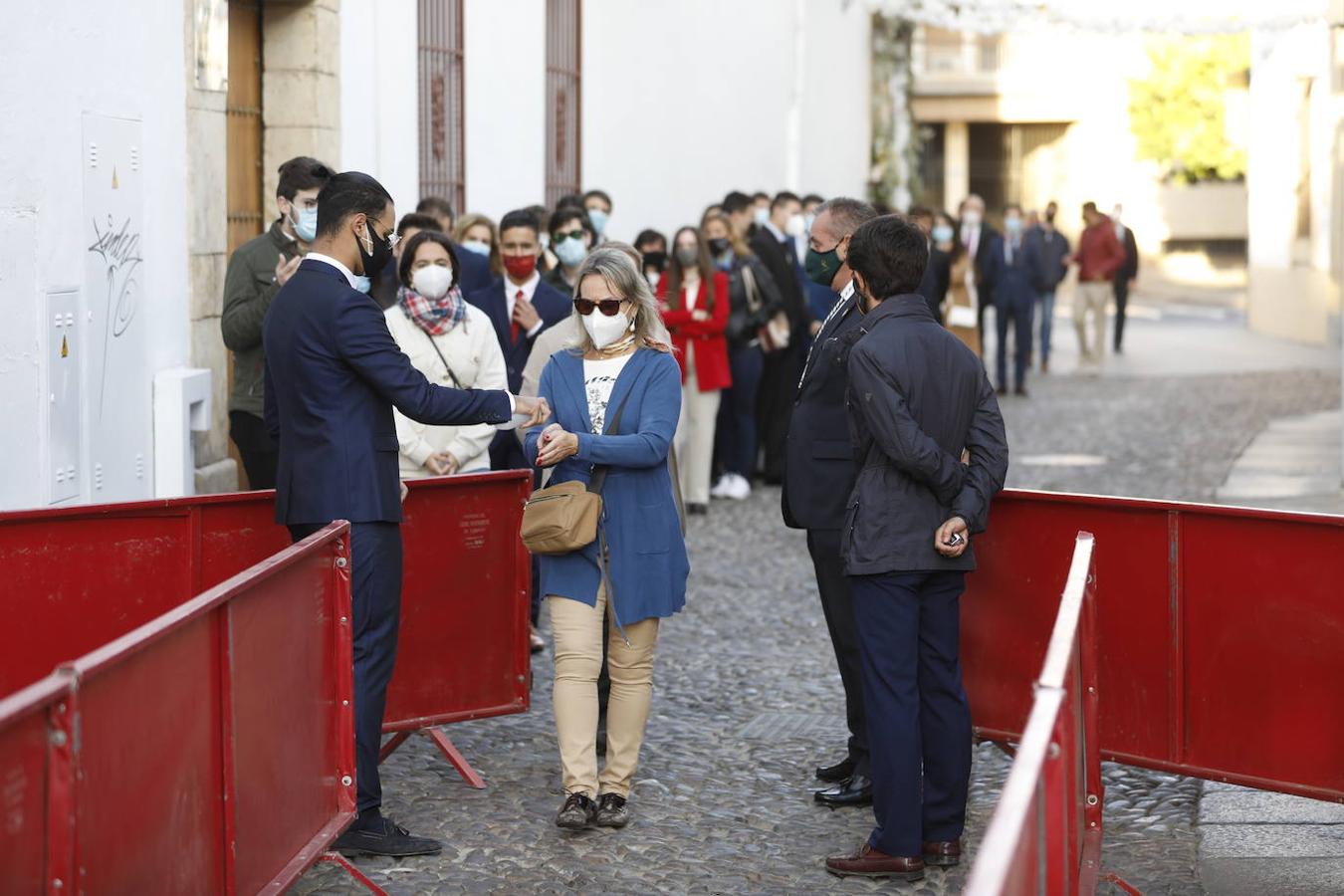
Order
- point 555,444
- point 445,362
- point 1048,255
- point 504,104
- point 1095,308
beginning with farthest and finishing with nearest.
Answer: point 1095,308, point 1048,255, point 504,104, point 445,362, point 555,444

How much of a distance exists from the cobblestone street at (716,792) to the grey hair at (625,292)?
147 centimetres

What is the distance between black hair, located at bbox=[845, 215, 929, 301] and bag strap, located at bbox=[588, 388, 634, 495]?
2.92 feet

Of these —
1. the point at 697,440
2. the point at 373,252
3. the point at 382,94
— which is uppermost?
the point at 382,94

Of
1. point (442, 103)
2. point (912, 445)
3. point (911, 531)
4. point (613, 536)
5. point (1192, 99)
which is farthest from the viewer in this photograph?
point (1192, 99)

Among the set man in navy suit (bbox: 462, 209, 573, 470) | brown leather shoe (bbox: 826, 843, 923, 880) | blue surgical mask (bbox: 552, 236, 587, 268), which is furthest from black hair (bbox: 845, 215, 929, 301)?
blue surgical mask (bbox: 552, 236, 587, 268)

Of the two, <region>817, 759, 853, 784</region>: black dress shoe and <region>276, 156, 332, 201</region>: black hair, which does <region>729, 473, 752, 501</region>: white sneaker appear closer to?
<region>276, 156, 332, 201</region>: black hair

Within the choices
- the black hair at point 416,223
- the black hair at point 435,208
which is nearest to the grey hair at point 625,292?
the black hair at point 416,223

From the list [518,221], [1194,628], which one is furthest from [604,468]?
[518,221]

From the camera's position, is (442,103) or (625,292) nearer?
(625,292)

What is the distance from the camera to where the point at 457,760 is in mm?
6668

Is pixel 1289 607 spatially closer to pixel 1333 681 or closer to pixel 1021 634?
pixel 1333 681

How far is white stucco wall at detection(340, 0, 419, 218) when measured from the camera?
11828 millimetres

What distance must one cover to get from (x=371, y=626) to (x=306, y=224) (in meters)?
Result: 2.23

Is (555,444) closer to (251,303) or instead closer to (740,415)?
(251,303)
